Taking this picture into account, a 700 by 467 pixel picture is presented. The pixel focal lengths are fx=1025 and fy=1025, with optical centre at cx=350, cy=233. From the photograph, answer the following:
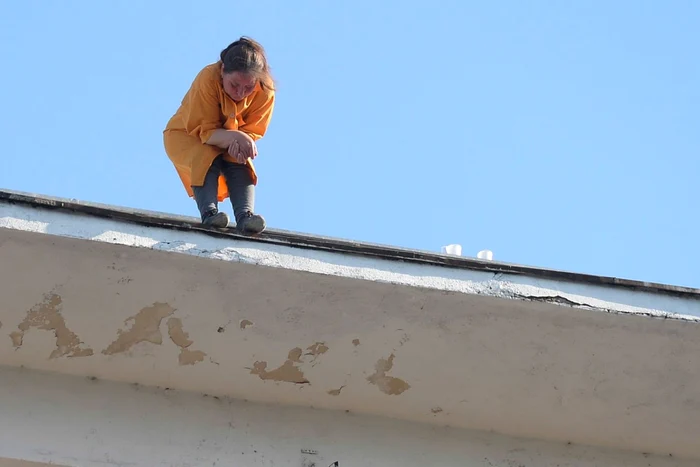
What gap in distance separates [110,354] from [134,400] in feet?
0.69

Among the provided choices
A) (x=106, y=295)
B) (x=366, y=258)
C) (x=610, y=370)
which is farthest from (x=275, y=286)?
(x=610, y=370)

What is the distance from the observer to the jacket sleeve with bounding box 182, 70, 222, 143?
4680 mm

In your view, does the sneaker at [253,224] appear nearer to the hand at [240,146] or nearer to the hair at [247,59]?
the hand at [240,146]

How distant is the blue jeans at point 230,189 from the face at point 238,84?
33cm

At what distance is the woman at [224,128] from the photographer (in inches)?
180

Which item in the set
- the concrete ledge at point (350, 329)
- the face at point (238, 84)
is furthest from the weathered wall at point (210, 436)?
the face at point (238, 84)

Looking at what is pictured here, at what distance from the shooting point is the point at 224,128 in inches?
187

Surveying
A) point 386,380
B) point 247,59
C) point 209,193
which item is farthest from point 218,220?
point 386,380

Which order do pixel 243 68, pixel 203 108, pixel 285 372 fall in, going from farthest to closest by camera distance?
pixel 203 108 < pixel 243 68 < pixel 285 372

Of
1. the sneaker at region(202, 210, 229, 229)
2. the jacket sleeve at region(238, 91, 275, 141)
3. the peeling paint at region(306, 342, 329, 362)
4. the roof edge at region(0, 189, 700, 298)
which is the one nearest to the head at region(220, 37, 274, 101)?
the jacket sleeve at region(238, 91, 275, 141)

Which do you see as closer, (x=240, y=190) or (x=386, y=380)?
(x=386, y=380)

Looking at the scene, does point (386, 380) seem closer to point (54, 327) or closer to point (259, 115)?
point (54, 327)

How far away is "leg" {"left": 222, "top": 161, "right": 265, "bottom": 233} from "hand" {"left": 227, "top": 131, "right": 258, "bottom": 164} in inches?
5.6

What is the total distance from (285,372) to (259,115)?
1.41 metres
